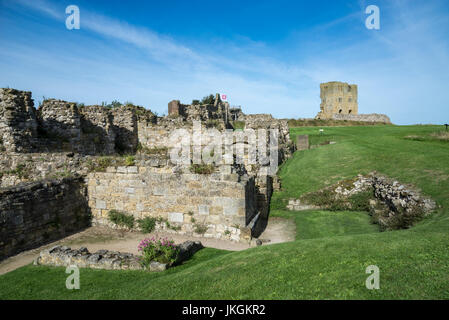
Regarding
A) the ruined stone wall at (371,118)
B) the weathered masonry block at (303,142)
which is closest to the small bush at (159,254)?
the weathered masonry block at (303,142)

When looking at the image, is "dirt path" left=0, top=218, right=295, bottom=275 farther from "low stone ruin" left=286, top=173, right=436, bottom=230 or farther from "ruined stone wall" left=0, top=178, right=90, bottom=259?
"low stone ruin" left=286, top=173, right=436, bottom=230

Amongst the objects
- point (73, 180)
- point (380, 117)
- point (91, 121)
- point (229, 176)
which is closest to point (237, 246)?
point (229, 176)

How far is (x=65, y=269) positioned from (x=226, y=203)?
16.2 ft

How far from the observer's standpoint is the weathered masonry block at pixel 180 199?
9.34 meters

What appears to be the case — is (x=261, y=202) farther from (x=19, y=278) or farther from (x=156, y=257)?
(x=19, y=278)

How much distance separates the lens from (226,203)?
941 centimetres

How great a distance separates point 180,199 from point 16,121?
9292mm

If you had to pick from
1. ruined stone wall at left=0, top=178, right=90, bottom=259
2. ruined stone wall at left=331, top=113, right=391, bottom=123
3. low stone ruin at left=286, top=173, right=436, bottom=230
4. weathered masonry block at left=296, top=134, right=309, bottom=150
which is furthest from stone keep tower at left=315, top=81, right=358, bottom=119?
ruined stone wall at left=0, top=178, right=90, bottom=259

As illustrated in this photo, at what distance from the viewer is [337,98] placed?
68.6 meters

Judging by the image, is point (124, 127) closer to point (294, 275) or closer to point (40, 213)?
point (40, 213)

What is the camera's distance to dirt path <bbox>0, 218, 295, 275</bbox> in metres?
8.11

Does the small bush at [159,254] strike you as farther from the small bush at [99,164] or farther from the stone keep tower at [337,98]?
the stone keep tower at [337,98]

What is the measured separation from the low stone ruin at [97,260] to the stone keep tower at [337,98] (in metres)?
67.4

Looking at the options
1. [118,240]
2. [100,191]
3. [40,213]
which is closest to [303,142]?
[100,191]
